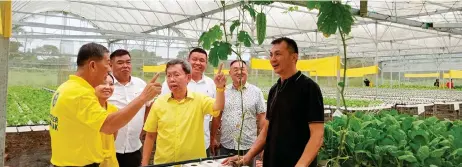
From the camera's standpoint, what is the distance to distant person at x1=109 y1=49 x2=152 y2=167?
275 centimetres

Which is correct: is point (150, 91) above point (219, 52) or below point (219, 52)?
below

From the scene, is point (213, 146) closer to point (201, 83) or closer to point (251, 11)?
point (201, 83)

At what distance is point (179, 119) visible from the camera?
2.27 m

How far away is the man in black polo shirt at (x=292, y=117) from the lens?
1612 millimetres

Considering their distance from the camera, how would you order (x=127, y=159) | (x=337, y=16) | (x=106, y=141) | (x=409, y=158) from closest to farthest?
(x=337, y=16), (x=409, y=158), (x=106, y=141), (x=127, y=159)

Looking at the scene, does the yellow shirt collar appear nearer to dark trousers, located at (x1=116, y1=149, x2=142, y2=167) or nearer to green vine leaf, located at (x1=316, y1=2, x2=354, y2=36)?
dark trousers, located at (x1=116, y1=149, x2=142, y2=167)

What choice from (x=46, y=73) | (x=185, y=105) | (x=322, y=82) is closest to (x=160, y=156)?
(x=185, y=105)

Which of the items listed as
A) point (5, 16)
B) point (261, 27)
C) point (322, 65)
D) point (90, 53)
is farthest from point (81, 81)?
point (322, 65)

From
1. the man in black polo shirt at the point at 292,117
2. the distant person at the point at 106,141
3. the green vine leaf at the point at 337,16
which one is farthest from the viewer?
the distant person at the point at 106,141

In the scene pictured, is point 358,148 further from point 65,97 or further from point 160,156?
point 65,97

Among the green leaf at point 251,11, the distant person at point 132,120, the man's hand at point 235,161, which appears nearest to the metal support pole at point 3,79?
the green leaf at point 251,11

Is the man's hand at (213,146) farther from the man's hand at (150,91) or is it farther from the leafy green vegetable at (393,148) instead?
the man's hand at (150,91)

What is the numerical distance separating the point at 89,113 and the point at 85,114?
20 mm

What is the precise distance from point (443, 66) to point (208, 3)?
19330 mm
